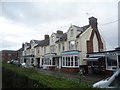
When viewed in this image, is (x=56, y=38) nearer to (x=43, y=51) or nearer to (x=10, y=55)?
(x=43, y=51)

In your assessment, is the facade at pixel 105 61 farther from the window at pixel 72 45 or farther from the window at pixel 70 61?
the window at pixel 72 45

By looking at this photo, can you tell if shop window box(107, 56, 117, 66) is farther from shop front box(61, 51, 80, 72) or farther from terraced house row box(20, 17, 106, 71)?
shop front box(61, 51, 80, 72)

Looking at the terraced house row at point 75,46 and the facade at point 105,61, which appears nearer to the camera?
the facade at point 105,61

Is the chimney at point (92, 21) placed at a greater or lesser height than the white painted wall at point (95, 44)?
greater

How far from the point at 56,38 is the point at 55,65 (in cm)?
609

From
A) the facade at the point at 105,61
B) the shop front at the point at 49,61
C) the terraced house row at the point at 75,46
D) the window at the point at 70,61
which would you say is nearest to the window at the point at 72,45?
the terraced house row at the point at 75,46

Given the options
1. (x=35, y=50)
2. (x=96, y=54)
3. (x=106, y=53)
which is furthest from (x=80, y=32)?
(x=35, y=50)

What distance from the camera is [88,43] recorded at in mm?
29312

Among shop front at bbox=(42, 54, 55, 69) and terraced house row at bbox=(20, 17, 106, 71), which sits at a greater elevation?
terraced house row at bbox=(20, 17, 106, 71)

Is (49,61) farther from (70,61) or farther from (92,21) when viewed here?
(92,21)

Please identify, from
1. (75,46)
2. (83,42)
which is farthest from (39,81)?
(75,46)

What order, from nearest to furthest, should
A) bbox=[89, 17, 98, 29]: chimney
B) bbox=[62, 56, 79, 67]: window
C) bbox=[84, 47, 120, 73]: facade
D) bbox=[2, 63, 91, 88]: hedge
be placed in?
1. bbox=[2, 63, 91, 88]: hedge
2. bbox=[84, 47, 120, 73]: facade
3. bbox=[62, 56, 79, 67]: window
4. bbox=[89, 17, 98, 29]: chimney

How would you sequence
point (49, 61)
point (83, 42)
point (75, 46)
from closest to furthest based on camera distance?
point (83, 42), point (75, 46), point (49, 61)

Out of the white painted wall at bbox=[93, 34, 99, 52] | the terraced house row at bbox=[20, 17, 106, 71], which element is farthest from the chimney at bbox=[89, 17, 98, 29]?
the white painted wall at bbox=[93, 34, 99, 52]
